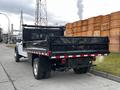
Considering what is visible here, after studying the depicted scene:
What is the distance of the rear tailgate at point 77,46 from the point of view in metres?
7.91

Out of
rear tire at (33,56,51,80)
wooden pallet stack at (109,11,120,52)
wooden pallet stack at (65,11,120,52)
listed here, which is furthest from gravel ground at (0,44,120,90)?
wooden pallet stack at (65,11,120,52)

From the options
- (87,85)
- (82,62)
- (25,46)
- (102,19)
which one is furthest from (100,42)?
(102,19)

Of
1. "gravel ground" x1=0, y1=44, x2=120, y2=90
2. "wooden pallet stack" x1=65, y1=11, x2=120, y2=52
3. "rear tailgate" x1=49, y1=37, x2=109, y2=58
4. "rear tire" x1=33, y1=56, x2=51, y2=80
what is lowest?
"gravel ground" x1=0, y1=44, x2=120, y2=90

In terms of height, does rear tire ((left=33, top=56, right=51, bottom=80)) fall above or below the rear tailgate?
below

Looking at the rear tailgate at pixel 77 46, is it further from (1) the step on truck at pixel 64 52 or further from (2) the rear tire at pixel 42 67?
(2) the rear tire at pixel 42 67

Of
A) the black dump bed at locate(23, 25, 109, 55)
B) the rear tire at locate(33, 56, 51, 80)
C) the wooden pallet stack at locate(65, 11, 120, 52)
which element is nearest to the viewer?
the black dump bed at locate(23, 25, 109, 55)

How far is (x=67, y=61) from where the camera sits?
8305mm

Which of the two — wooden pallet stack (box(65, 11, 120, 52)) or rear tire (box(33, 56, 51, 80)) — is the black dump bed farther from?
wooden pallet stack (box(65, 11, 120, 52))

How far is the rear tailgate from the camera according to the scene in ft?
26.0

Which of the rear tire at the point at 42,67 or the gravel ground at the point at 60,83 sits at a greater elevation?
the rear tire at the point at 42,67

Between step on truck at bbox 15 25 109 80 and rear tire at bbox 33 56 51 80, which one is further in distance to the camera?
rear tire at bbox 33 56 51 80

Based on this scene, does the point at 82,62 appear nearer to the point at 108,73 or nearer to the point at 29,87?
the point at 108,73

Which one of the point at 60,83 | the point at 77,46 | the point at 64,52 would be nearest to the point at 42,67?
the point at 60,83

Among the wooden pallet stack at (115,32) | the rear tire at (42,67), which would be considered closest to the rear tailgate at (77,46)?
the rear tire at (42,67)
